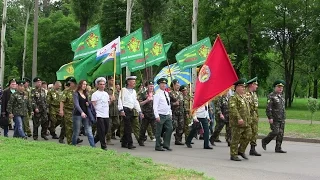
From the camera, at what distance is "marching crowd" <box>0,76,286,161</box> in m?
10.9

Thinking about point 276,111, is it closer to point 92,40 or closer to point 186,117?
point 186,117

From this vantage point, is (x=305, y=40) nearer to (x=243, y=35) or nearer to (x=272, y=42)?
(x=272, y=42)

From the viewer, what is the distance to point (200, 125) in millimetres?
12906

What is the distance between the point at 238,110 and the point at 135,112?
11.0 ft

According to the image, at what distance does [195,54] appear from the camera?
16422 millimetres

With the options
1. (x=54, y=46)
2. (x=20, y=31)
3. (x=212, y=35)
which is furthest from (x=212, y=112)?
(x=20, y=31)

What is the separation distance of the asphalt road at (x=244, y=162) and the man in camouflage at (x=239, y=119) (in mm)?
343

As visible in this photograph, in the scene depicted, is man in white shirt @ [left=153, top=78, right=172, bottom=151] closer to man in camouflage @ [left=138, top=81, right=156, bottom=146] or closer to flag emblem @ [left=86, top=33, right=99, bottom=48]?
man in camouflage @ [left=138, top=81, right=156, bottom=146]

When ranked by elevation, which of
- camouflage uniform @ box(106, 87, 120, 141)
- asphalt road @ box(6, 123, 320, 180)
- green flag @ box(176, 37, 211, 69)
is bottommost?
asphalt road @ box(6, 123, 320, 180)

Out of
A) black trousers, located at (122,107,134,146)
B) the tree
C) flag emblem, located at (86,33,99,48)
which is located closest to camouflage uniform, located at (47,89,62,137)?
flag emblem, located at (86,33,99,48)

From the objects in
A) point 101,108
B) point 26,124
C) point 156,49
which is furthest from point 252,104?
point 26,124

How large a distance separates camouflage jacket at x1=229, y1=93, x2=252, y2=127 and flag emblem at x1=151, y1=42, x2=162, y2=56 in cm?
630

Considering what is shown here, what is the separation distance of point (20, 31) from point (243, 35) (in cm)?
3072

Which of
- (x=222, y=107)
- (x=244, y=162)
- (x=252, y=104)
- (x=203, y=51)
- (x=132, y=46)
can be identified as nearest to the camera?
(x=244, y=162)
